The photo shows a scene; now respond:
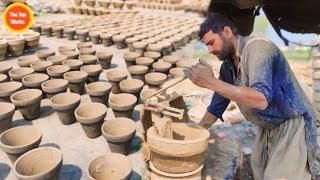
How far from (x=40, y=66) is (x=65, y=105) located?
1.93m

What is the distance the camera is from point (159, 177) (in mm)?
2691

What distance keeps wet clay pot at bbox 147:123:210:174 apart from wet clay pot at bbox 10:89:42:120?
2600 millimetres

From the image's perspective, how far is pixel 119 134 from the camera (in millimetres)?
3869

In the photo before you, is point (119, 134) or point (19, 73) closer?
point (119, 134)

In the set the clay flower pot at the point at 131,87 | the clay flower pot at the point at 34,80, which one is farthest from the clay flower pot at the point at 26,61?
the clay flower pot at the point at 131,87

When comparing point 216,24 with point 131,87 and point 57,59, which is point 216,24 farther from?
point 57,59

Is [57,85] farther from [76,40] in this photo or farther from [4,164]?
[76,40]

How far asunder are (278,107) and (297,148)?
36 centimetres

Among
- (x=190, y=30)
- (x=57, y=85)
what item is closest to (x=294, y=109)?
(x=57, y=85)

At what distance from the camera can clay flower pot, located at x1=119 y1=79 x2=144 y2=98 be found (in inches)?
191

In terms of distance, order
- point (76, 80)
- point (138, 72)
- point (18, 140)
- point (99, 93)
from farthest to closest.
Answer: point (138, 72)
point (76, 80)
point (99, 93)
point (18, 140)

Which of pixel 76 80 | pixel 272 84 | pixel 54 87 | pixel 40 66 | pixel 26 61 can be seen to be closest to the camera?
pixel 272 84

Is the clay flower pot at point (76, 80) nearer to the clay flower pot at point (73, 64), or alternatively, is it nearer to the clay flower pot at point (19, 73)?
the clay flower pot at point (73, 64)

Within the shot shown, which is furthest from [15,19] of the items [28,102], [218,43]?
[218,43]
